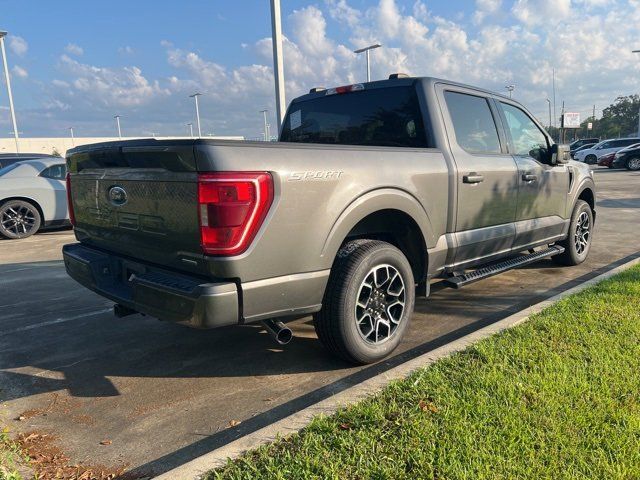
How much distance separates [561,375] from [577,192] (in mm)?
3617

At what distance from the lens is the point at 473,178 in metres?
4.12

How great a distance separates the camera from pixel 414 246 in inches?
152

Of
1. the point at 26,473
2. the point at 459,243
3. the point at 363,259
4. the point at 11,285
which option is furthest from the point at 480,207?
the point at 11,285

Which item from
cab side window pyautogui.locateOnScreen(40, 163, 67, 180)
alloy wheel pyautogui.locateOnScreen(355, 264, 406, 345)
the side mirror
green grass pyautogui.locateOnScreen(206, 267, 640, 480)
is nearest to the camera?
green grass pyautogui.locateOnScreen(206, 267, 640, 480)

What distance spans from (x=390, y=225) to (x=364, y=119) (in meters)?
1.09

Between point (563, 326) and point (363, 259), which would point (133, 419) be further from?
point (563, 326)

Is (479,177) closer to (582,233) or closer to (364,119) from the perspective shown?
(364,119)

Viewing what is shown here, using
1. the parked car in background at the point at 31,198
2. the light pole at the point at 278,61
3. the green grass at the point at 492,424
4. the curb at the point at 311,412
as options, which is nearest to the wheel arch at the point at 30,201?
the parked car in background at the point at 31,198

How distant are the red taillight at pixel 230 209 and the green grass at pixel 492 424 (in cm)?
Answer: 102

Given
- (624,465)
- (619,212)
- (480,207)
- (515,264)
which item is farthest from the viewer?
(619,212)

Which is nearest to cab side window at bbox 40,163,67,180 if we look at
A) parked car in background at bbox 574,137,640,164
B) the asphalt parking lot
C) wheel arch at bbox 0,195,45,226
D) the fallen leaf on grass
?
wheel arch at bbox 0,195,45,226

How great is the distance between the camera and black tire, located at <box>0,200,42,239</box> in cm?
965

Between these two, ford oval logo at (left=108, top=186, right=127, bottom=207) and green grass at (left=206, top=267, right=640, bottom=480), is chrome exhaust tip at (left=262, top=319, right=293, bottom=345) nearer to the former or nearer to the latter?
green grass at (left=206, top=267, right=640, bottom=480)

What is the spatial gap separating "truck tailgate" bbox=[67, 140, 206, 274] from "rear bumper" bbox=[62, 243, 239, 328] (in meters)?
0.09
